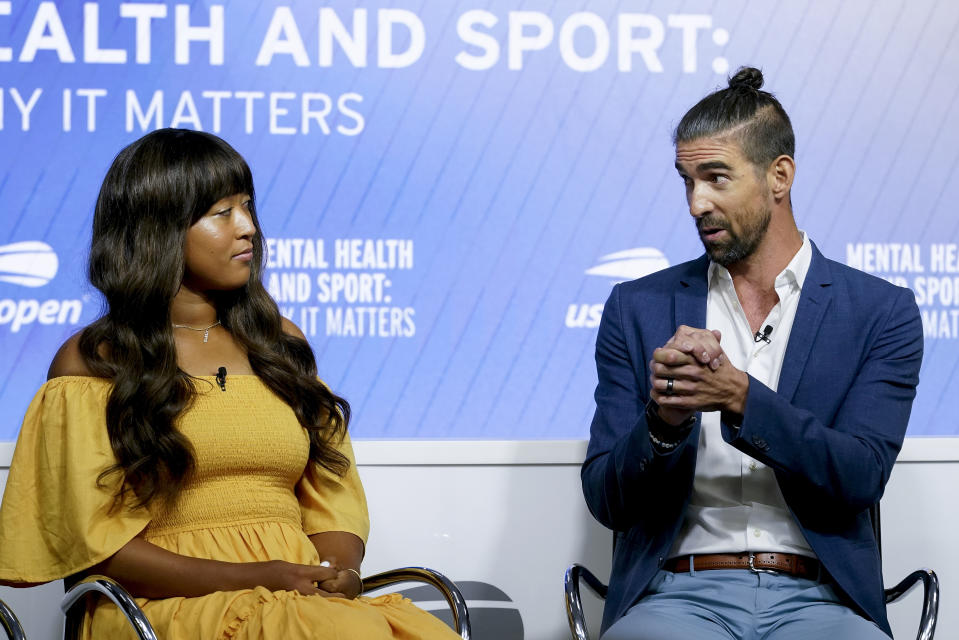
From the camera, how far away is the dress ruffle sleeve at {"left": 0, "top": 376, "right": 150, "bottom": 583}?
7.61 feet

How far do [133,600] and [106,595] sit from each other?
5.7 inches

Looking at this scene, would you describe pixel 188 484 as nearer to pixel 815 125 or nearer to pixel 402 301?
pixel 402 301

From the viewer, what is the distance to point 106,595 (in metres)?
2.26

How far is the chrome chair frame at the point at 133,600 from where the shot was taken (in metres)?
2.11

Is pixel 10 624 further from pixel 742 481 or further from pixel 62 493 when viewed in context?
pixel 742 481

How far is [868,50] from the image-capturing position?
12.4 feet

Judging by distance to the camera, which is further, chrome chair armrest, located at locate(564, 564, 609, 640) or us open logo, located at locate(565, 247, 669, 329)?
us open logo, located at locate(565, 247, 669, 329)

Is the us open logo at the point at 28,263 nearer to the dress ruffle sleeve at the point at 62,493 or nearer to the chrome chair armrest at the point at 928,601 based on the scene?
the dress ruffle sleeve at the point at 62,493

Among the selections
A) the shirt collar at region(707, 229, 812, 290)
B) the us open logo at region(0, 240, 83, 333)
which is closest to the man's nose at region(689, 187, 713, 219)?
the shirt collar at region(707, 229, 812, 290)

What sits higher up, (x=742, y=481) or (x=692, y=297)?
(x=692, y=297)

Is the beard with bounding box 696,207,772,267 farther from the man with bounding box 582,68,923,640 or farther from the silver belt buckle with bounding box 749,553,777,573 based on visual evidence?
the silver belt buckle with bounding box 749,553,777,573

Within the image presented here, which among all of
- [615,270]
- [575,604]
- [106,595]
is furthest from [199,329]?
[615,270]

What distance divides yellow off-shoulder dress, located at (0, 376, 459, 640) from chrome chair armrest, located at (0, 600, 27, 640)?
8cm

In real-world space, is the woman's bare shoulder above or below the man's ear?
below
